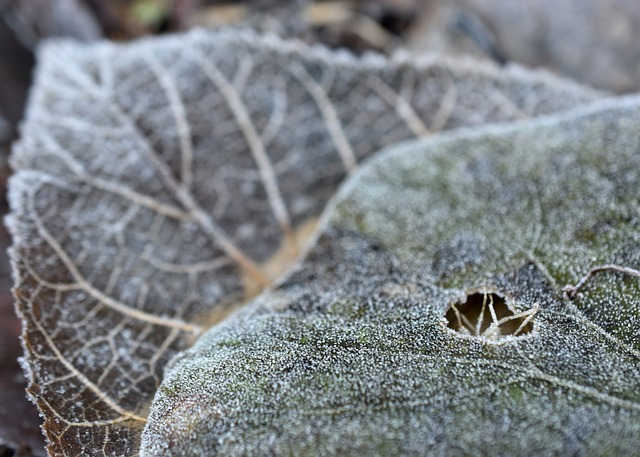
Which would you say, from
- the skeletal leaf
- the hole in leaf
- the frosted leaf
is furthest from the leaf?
the hole in leaf

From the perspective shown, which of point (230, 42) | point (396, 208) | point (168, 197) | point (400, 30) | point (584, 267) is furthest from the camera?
point (400, 30)

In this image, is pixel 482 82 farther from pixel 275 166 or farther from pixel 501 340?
pixel 501 340

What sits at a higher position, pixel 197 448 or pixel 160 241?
pixel 160 241

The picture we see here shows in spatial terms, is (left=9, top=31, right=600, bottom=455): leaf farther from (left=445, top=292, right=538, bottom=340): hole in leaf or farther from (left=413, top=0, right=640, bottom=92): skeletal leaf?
(left=445, top=292, right=538, bottom=340): hole in leaf

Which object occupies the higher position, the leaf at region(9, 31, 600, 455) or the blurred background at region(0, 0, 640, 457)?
the blurred background at region(0, 0, 640, 457)

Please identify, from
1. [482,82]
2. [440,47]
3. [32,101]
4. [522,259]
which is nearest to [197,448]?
[522,259]

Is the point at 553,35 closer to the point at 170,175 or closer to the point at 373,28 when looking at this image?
the point at 373,28
